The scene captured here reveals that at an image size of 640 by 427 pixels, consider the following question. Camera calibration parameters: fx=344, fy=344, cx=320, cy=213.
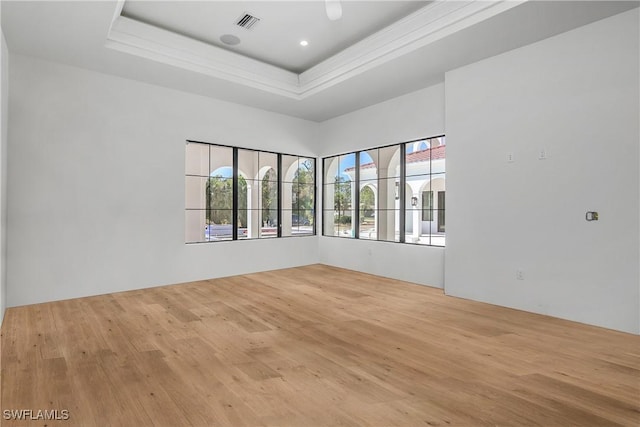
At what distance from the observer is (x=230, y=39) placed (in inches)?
175

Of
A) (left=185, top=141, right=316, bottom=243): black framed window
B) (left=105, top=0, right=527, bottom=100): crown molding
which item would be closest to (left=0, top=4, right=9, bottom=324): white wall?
(left=105, top=0, right=527, bottom=100): crown molding

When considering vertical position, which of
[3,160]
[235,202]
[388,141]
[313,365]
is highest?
[388,141]

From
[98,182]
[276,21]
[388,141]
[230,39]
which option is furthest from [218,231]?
[276,21]

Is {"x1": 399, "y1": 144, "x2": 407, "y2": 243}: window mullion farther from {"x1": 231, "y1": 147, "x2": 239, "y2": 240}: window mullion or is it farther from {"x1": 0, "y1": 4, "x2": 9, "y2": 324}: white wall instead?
{"x1": 0, "y1": 4, "x2": 9, "y2": 324}: white wall

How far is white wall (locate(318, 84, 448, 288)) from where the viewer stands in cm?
507

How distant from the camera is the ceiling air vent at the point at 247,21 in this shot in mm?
3906

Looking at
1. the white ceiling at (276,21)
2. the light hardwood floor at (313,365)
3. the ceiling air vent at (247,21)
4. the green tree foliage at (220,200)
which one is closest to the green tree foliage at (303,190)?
the green tree foliage at (220,200)

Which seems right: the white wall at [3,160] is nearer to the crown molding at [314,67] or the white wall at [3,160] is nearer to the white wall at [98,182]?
the white wall at [98,182]

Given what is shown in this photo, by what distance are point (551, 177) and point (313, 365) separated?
3.15 meters

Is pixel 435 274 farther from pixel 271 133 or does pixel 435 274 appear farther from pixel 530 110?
pixel 271 133

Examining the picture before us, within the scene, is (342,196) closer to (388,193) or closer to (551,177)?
(388,193)

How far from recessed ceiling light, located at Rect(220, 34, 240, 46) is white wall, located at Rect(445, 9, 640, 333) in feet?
9.33

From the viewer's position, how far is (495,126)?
4.12 metres

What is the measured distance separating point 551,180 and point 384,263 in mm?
2815
